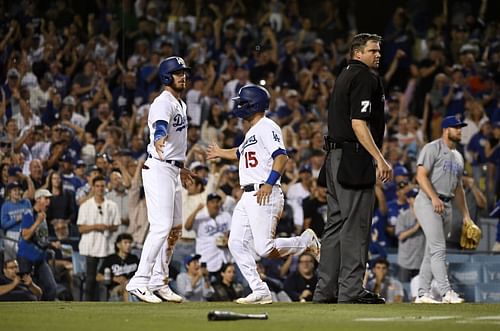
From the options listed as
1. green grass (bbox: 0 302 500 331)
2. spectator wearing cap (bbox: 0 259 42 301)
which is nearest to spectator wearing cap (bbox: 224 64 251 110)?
spectator wearing cap (bbox: 0 259 42 301)

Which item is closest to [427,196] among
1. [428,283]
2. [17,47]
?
[428,283]

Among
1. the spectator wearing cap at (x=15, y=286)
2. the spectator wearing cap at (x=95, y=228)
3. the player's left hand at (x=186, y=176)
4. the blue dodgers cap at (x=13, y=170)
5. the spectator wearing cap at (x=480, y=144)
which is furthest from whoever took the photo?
the spectator wearing cap at (x=480, y=144)

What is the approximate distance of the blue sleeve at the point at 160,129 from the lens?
884cm

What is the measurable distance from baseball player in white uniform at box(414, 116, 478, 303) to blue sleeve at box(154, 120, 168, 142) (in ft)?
9.49

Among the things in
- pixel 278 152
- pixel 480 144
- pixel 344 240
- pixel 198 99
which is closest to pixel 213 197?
pixel 198 99

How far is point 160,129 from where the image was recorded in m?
8.88

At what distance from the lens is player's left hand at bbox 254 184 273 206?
8.86m

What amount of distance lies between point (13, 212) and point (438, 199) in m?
5.12

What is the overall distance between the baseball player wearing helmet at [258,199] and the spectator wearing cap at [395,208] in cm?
535

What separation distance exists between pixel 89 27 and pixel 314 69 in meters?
3.86

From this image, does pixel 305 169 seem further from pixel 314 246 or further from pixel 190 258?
pixel 314 246

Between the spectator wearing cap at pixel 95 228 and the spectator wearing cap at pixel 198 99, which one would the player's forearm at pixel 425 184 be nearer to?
the spectator wearing cap at pixel 95 228

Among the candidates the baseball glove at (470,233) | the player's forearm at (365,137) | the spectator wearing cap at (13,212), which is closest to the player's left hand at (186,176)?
the player's forearm at (365,137)

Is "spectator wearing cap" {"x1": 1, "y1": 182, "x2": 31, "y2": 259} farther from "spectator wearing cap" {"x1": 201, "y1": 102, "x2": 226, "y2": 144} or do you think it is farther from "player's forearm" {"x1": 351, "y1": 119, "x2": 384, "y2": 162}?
"player's forearm" {"x1": 351, "y1": 119, "x2": 384, "y2": 162}
